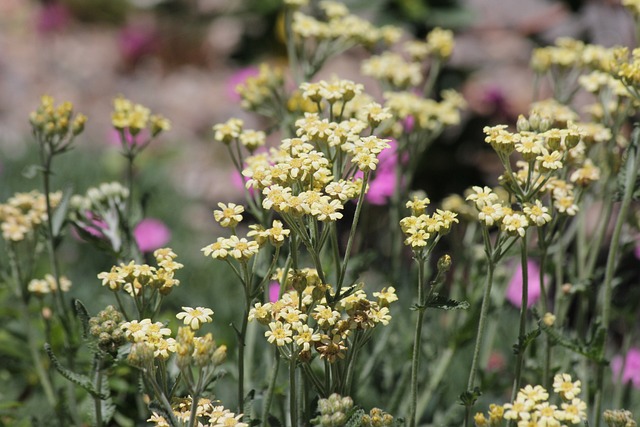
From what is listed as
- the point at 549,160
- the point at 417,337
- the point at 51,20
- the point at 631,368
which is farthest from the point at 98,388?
the point at 51,20

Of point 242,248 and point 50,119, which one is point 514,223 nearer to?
point 242,248

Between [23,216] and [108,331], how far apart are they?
571 millimetres

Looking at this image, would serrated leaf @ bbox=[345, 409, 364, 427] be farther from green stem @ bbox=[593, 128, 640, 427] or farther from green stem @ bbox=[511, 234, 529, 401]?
green stem @ bbox=[593, 128, 640, 427]

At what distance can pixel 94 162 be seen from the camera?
3.89 meters

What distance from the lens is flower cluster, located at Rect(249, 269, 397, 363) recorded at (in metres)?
1.02

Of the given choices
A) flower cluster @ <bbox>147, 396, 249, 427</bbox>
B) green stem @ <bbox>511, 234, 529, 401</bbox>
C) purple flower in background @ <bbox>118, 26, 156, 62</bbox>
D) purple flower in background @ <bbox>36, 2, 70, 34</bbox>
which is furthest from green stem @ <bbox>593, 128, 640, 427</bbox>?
purple flower in background @ <bbox>36, 2, 70, 34</bbox>

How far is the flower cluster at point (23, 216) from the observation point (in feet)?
4.85

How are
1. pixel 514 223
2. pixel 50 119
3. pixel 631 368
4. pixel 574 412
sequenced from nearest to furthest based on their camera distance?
pixel 574 412 < pixel 514 223 < pixel 50 119 < pixel 631 368

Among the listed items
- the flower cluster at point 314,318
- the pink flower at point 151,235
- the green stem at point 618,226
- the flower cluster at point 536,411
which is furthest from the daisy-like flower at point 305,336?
the pink flower at point 151,235

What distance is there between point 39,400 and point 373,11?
2053 mm

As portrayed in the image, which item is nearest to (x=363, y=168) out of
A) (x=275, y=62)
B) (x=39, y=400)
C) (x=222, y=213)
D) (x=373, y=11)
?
(x=222, y=213)

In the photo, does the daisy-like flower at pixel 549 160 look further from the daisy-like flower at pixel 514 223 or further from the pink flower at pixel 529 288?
the pink flower at pixel 529 288

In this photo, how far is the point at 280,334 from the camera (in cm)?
101

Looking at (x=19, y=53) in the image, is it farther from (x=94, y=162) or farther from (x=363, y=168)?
(x=363, y=168)
